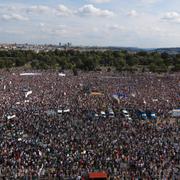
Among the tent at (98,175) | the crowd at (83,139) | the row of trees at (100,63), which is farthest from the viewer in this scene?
the row of trees at (100,63)

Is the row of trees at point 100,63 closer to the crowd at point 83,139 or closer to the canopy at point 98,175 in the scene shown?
the crowd at point 83,139

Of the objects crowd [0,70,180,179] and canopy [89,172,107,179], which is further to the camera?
crowd [0,70,180,179]

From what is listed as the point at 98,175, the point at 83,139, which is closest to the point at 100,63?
the point at 83,139

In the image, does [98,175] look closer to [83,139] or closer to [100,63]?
[83,139]

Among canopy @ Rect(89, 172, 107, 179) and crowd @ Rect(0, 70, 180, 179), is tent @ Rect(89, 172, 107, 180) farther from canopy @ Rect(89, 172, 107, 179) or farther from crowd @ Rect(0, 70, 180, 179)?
crowd @ Rect(0, 70, 180, 179)

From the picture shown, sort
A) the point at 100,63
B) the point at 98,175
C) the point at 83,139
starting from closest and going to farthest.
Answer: the point at 98,175 → the point at 83,139 → the point at 100,63

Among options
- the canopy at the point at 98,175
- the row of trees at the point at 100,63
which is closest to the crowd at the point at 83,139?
the canopy at the point at 98,175

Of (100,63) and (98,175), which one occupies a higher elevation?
(98,175)

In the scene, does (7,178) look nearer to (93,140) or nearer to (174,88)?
(93,140)

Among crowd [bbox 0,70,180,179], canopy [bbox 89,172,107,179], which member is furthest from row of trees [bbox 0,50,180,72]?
canopy [bbox 89,172,107,179]
